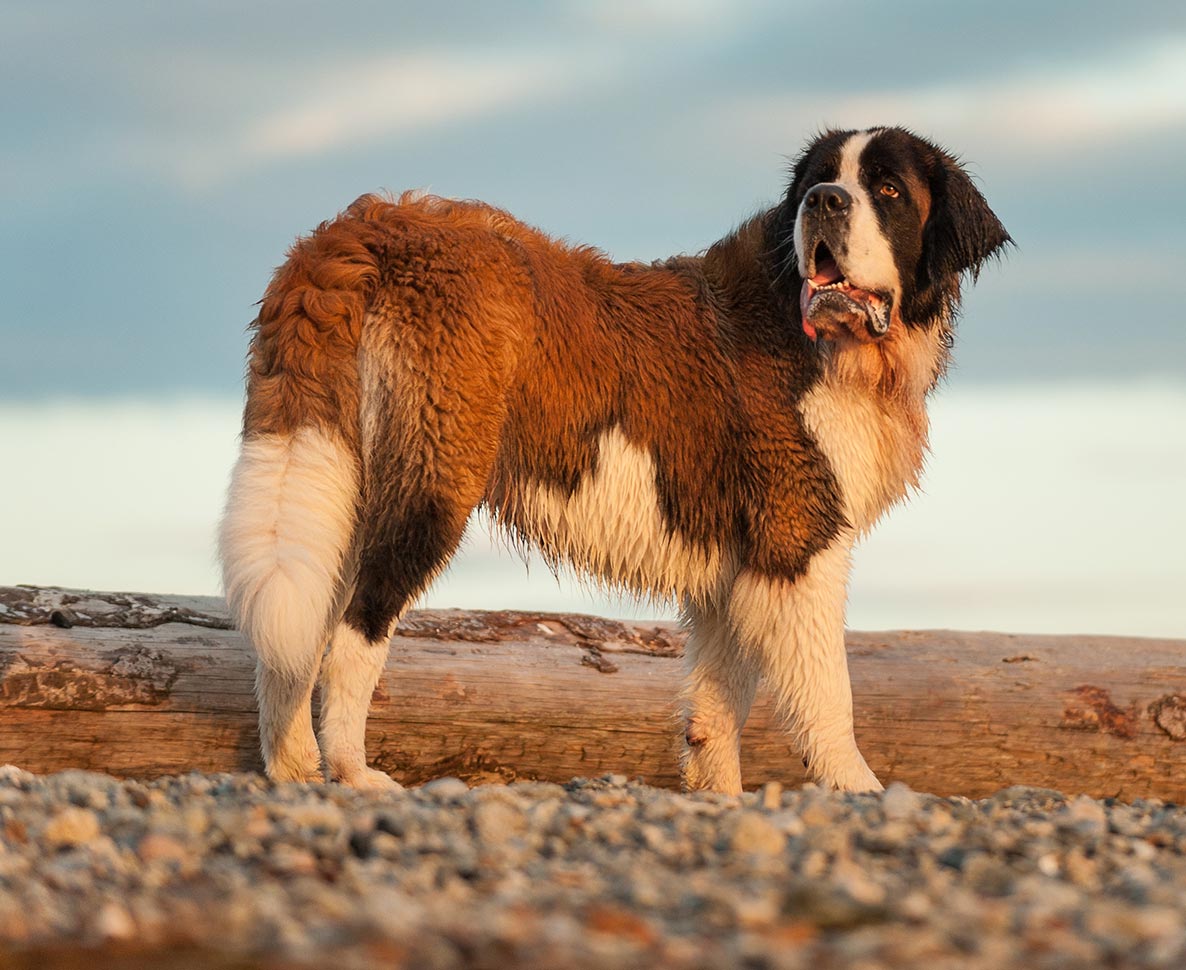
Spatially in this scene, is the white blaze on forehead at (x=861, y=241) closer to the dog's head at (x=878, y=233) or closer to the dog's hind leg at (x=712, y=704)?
the dog's head at (x=878, y=233)

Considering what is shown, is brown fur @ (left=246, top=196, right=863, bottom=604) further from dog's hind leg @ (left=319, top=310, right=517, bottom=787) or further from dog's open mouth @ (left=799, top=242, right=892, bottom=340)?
dog's open mouth @ (left=799, top=242, right=892, bottom=340)

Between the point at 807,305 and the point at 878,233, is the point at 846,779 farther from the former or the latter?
the point at 878,233

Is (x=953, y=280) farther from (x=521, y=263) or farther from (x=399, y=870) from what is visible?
(x=399, y=870)

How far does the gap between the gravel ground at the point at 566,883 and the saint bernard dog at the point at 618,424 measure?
96cm

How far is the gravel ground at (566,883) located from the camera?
2.36 m

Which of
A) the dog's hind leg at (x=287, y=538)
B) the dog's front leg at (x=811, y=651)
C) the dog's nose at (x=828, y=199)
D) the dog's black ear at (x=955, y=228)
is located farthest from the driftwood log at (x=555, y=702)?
the dog's nose at (x=828, y=199)

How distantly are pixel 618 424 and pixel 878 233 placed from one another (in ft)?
3.88

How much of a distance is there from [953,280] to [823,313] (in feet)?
2.23

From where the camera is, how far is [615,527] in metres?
5.13

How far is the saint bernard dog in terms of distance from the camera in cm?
452

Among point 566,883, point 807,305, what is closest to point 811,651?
point 807,305

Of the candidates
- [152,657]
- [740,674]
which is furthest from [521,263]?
[152,657]

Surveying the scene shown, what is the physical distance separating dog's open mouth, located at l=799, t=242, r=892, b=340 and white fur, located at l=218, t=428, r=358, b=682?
5.80 feet

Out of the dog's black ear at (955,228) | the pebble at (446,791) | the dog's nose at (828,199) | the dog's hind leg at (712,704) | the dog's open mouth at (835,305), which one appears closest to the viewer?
the pebble at (446,791)
